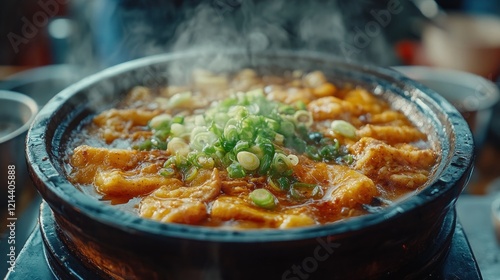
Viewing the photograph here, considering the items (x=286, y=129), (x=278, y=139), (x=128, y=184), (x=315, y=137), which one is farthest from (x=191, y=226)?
(x=315, y=137)

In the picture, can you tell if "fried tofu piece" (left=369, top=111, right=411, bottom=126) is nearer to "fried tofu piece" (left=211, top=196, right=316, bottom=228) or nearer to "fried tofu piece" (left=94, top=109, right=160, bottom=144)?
"fried tofu piece" (left=211, top=196, right=316, bottom=228)

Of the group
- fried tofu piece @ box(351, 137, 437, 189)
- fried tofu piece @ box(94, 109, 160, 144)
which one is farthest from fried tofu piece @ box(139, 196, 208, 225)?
fried tofu piece @ box(351, 137, 437, 189)

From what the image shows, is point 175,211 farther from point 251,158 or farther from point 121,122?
point 121,122

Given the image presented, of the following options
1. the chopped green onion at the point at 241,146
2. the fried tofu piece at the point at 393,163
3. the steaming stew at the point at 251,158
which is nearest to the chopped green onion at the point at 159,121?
the steaming stew at the point at 251,158

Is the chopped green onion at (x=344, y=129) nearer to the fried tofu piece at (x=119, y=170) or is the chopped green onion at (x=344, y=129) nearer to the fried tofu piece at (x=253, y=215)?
the fried tofu piece at (x=253, y=215)

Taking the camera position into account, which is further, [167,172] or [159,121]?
[159,121]
